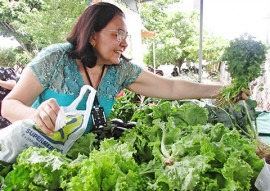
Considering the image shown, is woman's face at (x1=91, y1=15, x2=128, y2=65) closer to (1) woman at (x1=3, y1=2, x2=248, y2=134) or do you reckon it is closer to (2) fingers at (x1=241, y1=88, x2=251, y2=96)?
(1) woman at (x1=3, y1=2, x2=248, y2=134)

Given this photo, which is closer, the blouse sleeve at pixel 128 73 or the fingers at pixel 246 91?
the fingers at pixel 246 91

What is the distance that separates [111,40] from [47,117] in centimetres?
90

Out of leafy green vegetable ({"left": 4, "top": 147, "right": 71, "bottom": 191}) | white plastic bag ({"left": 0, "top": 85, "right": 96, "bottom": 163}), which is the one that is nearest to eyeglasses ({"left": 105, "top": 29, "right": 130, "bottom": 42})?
white plastic bag ({"left": 0, "top": 85, "right": 96, "bottom": 163})

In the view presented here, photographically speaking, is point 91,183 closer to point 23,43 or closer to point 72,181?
point 72,181

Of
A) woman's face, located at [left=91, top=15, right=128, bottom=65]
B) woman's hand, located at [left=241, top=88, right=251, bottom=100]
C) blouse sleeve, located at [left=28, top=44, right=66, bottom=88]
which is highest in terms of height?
woman's face, located at [left=91, top=15, right=128, bottom=65]

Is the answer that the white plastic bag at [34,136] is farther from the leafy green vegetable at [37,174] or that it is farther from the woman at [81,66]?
the woman at [81,66]

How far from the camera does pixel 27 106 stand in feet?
5.57

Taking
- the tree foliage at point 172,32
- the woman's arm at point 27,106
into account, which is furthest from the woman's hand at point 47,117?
the tree foliage at point 172,32

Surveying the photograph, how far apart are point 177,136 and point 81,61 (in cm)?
102

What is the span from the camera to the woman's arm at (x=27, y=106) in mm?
1134

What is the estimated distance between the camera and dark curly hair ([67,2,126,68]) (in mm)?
1883

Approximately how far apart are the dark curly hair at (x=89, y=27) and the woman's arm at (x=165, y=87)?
497 mm

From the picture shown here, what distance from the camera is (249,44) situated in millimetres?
1681

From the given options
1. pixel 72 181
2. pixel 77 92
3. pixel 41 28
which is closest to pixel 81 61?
pixel 77 92
